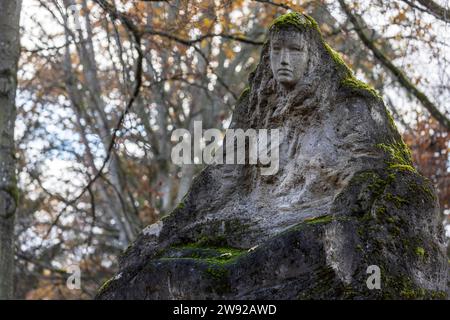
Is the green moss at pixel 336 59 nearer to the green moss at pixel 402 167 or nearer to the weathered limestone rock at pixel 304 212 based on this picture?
the weathered limestone rock at pixel 304 212

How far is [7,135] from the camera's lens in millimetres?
8766

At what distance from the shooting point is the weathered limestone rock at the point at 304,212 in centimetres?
543

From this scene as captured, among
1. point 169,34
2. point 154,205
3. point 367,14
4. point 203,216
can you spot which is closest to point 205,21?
point 169,34

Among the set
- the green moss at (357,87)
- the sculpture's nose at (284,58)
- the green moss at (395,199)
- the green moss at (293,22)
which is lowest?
the green moss at (395,199)

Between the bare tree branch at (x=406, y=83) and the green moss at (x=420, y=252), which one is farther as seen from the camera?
the bare tree branch at (x=406, y=83)

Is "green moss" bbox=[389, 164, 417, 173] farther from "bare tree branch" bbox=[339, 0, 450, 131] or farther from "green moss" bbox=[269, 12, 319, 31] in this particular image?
"bare tree branch" bbox=[339, 0, 450, 131]

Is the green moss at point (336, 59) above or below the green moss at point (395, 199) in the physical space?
above

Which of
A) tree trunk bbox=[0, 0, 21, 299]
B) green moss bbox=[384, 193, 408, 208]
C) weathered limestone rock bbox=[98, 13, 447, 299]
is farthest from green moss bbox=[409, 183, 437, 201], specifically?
tree trunk bbox=[0, 0, 21, 299]

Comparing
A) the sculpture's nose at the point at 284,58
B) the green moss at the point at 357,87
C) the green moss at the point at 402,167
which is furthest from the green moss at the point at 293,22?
the green moss at the point at 402,167

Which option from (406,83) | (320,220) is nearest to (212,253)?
(320,220)

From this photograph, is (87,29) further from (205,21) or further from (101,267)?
(101,267)

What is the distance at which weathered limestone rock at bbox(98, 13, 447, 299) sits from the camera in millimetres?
5426

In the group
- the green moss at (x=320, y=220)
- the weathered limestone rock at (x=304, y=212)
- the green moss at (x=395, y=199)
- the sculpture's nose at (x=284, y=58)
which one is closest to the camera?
the weathered limestone rock at (x=304, y=212)
